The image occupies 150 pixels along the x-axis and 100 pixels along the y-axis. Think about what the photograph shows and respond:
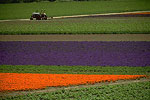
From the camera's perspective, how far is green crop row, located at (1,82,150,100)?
13.4 meters

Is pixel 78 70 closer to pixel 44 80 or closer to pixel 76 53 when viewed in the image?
pixel 44 80

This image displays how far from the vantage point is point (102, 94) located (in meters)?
13.8

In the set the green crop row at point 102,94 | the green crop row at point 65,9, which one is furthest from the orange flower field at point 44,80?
the green crop row at point 65,9

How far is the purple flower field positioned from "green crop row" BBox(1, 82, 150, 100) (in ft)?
13.4

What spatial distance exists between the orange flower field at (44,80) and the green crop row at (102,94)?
40.7 inches

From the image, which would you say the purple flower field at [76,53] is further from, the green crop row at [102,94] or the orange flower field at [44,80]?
the green crop row at [102,94]

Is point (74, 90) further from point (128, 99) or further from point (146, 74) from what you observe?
point (146, 74)

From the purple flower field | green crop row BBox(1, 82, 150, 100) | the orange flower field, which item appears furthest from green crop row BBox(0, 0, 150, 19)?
green crop row BBox(1, 82, 150, 100)

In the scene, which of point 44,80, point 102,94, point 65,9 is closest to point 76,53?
point 44,80

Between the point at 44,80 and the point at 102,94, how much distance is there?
3.69 m

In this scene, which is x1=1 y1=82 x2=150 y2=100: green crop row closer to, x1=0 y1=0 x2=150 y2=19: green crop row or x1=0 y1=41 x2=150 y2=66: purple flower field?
x1=0 y1=41 x2=150 y2=66: purple flower field

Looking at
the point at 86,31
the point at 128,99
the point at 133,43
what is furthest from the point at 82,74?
the point at 86,31

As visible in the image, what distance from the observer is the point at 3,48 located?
81.6ft

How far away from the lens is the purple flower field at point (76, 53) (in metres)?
19.5
